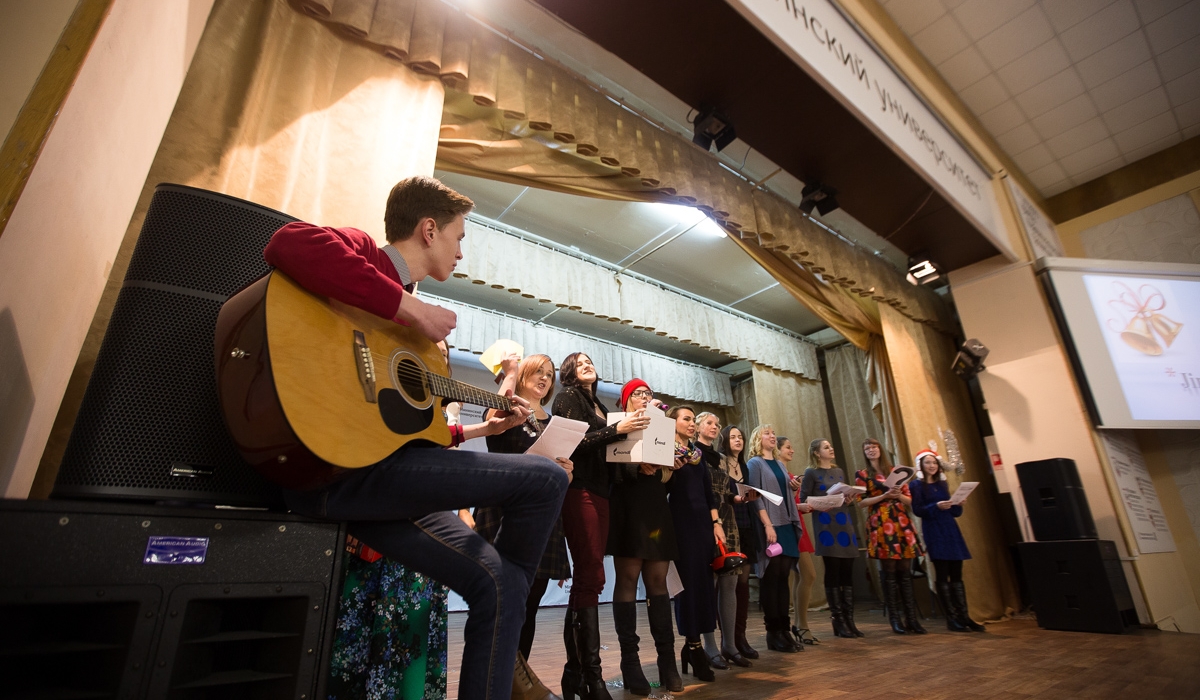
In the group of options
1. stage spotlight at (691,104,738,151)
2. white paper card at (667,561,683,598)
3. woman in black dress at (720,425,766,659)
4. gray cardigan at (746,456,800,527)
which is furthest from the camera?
gray cardigan at (746,456,800,527)

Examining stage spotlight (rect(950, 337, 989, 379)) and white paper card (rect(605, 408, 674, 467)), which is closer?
white paper card (rect(605, 408, 674, 467))

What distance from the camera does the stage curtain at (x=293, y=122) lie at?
1.83m

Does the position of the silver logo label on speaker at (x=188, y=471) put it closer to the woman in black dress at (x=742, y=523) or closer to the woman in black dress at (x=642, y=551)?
the woman in black dress at (x=642, y=551)

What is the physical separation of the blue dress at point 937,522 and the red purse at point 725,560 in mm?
2280

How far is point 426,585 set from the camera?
150 cm

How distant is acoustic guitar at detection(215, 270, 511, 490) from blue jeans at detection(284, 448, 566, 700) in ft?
0.20

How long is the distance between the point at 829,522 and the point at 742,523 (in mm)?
975

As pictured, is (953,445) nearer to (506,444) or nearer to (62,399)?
(506,444)

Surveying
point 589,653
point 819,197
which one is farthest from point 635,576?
point 819,197

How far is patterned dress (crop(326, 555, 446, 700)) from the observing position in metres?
1.34

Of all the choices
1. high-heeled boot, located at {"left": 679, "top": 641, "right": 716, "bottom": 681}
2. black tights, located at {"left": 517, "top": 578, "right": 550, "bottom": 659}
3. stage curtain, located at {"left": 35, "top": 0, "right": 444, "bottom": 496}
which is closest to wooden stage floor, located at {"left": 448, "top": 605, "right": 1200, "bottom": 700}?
high-heeled boot, located at {"left": 679, "top": 641, "right": 716, "bottom": 681}

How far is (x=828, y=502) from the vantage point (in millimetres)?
3566

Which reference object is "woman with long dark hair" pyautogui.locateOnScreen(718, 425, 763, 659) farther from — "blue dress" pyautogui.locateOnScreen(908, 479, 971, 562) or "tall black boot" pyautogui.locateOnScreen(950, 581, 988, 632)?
"tall black boot" pyautogui.locateOnScreen(950, 581, 988, 632)


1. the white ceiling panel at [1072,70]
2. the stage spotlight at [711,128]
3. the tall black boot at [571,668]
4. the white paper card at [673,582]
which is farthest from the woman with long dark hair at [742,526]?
the white ceiling panel at [1072,70]
